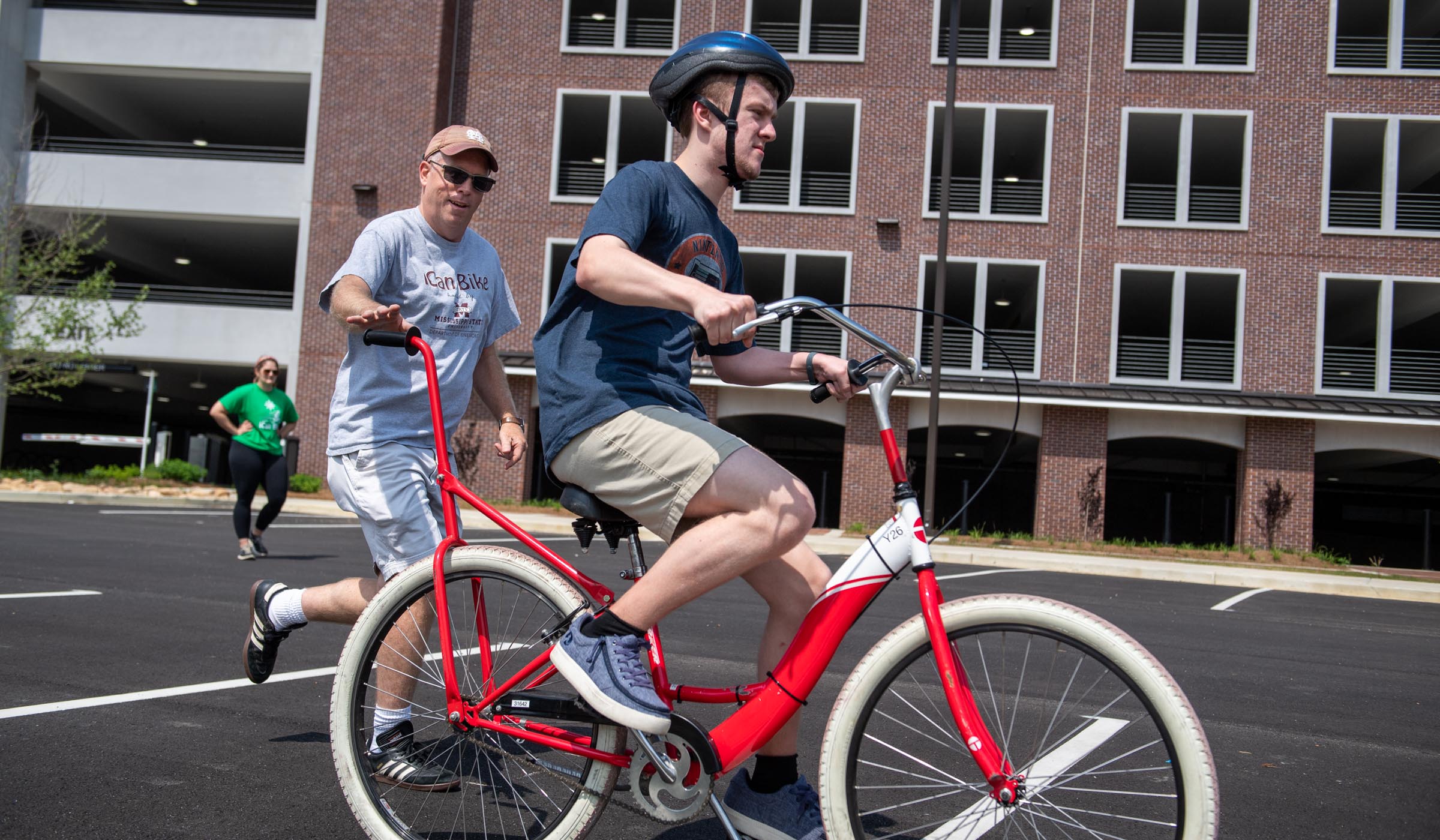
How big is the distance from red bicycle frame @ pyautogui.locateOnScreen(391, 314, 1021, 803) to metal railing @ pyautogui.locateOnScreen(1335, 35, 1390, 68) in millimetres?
28507

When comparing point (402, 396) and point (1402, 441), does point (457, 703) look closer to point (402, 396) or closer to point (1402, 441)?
point (402, 396)

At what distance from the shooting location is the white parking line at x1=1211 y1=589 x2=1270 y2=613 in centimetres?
1085

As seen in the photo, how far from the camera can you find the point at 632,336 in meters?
2.65

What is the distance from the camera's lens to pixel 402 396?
11.5 ft

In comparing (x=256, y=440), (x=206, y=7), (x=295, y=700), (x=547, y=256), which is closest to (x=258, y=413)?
(x=256, y=440)

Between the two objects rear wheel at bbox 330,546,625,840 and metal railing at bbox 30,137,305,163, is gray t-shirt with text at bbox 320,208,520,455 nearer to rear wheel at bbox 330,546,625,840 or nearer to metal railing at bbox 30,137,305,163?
rear wheel at bbox 330,546,625,840

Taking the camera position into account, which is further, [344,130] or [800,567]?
[344,130]

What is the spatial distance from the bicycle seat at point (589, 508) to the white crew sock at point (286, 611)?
148 cm

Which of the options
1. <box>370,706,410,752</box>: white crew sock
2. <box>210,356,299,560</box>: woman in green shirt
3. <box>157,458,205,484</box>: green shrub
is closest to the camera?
<box>370,706,410,752</box>: white crew sock

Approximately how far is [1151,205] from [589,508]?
26.4 m

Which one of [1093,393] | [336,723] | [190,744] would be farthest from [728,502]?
[1093,393]

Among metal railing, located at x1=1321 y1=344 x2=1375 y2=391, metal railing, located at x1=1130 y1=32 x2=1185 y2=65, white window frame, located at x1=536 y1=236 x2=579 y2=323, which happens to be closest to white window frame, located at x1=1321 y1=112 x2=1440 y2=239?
metal railing, located at x1=1321 y1=344 x2=1375 y2=391

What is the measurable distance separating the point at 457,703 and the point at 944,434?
29.1 m

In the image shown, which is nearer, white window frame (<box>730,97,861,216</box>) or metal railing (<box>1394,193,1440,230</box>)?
metal railing (<box>1394,193,1440,230</box>)
